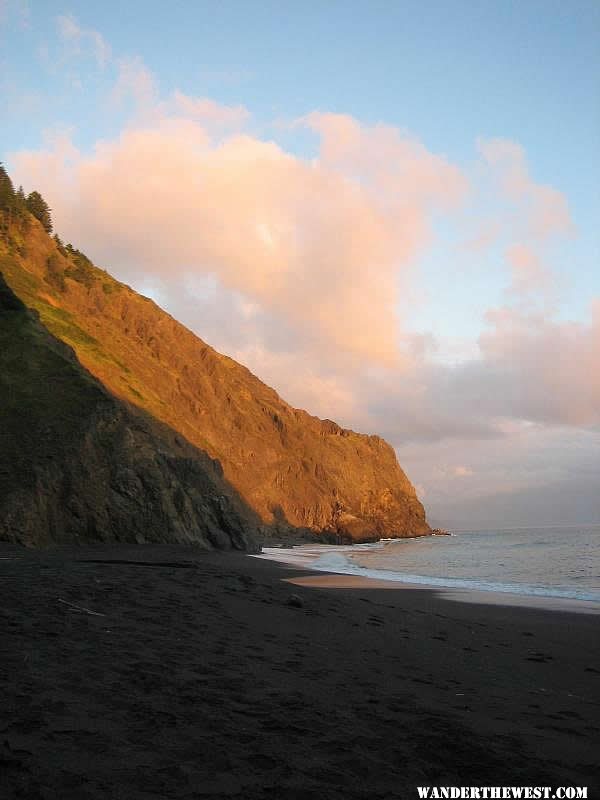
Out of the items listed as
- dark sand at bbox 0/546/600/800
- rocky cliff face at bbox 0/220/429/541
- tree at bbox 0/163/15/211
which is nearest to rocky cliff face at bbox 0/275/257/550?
rocky cliff face at bbox 0/220/429/541

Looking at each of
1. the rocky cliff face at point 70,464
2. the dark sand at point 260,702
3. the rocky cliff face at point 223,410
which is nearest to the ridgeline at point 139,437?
the rocky cliff face at point 70,464

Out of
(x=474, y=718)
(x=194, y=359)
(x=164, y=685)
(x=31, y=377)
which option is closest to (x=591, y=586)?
(x=474, y=718)

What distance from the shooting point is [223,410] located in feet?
260

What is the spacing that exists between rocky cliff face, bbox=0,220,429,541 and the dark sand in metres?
30.6

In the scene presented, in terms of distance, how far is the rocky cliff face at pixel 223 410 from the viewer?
149 feet

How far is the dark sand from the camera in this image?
3.22 m

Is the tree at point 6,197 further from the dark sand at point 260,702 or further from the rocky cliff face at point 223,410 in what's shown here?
the dark sand at point 260,702

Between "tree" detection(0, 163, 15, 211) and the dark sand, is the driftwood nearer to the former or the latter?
the dark sand

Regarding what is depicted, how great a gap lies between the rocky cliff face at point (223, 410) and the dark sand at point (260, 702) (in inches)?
1205

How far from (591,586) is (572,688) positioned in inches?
618

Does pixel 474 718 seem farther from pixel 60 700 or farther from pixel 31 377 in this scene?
pixel 31 377

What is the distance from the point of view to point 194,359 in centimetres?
7756

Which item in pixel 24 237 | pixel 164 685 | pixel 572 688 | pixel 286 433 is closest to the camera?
pixel 164 685

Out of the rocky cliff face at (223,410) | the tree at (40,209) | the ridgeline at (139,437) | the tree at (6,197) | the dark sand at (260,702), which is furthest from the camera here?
the tree at (40,209)
